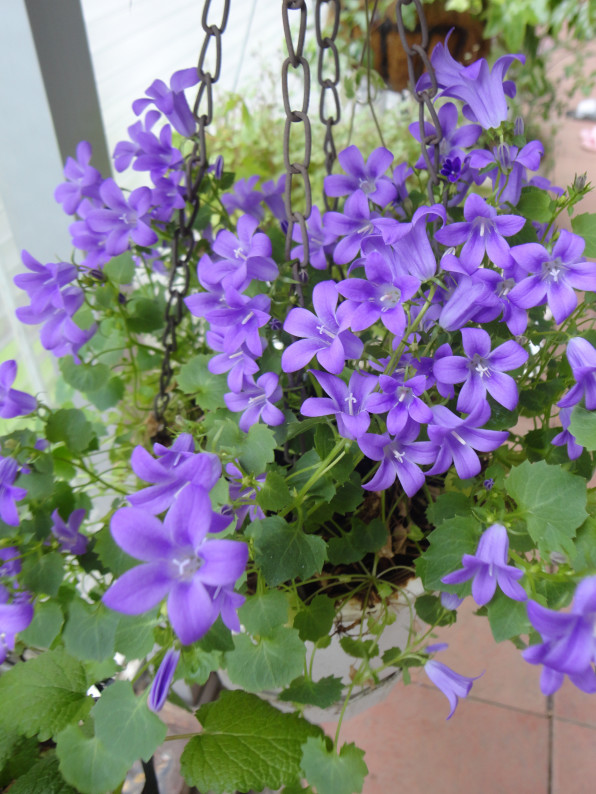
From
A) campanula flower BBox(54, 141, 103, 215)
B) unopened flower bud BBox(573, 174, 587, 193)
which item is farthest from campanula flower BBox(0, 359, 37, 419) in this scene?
unopened flower bud BBox(573, 174, 587, 193)

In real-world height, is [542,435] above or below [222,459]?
below

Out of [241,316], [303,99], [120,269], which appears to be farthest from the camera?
[120,269]

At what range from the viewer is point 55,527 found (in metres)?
0.64

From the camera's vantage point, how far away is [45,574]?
2.02ft

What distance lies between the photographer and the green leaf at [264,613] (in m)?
0.55

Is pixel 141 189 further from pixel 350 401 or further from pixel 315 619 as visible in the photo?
pixel 315 619

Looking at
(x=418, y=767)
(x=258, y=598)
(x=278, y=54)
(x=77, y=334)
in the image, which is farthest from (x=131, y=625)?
(x=278, y=54)

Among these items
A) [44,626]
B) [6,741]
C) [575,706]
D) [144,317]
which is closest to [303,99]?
[144,317]

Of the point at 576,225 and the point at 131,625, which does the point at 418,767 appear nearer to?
the point at 131,625

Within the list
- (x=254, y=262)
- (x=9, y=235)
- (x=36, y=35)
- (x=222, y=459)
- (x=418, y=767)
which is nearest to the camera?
(x=222, y=459)

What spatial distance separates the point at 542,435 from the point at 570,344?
169 millimetres

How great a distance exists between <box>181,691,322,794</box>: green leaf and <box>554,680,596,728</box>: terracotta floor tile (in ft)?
2.77

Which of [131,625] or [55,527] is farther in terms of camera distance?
[55,527]

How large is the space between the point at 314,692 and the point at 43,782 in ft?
0.90
